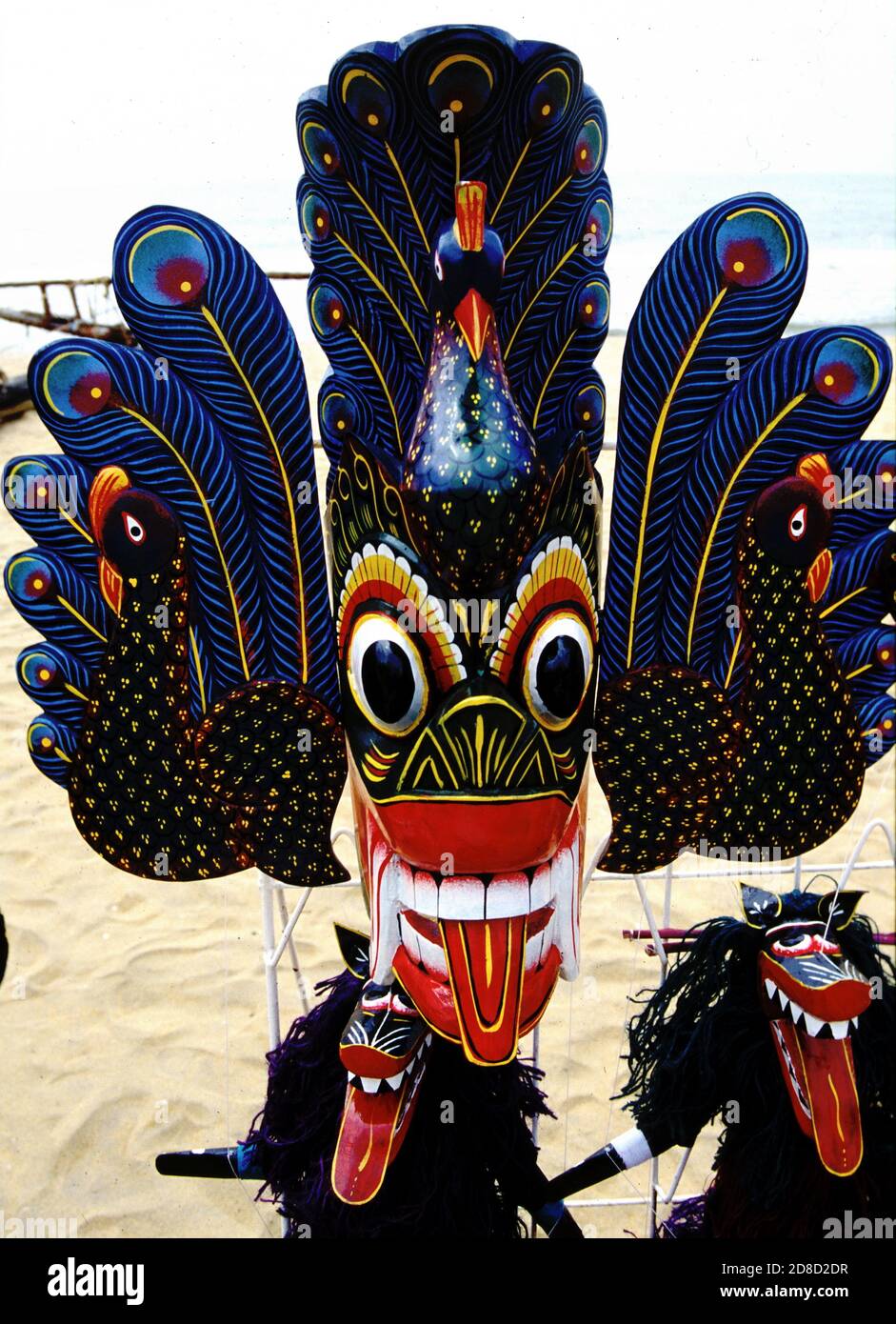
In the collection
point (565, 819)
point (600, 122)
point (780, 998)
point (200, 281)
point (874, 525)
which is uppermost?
point (600, 122)

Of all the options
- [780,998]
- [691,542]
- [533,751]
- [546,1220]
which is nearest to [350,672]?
[533,751]

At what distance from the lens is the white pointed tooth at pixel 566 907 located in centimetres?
116

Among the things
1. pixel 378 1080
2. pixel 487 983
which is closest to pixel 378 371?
pixel 487 983

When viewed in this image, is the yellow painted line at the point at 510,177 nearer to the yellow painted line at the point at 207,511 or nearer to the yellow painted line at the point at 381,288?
the yellow painted line at the point at 381,288

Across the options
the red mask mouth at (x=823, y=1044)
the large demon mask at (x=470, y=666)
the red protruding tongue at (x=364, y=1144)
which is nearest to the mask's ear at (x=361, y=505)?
the large demon mask at (x=470, y=666)

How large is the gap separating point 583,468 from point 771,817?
52 centimetres

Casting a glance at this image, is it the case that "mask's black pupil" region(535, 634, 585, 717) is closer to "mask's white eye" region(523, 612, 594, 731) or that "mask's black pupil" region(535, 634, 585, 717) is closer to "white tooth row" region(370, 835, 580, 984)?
"mask's white eye" region(523, 612, 594, 731)

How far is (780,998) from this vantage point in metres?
1.38

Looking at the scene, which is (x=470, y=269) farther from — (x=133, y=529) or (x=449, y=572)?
(x=133, y=529)

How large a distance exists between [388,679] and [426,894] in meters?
0.23

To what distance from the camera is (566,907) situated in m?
1.17

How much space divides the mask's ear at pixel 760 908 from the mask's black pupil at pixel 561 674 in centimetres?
50

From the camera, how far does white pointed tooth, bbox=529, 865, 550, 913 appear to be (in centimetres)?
112

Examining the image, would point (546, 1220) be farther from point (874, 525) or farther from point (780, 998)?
point (874, 525)
